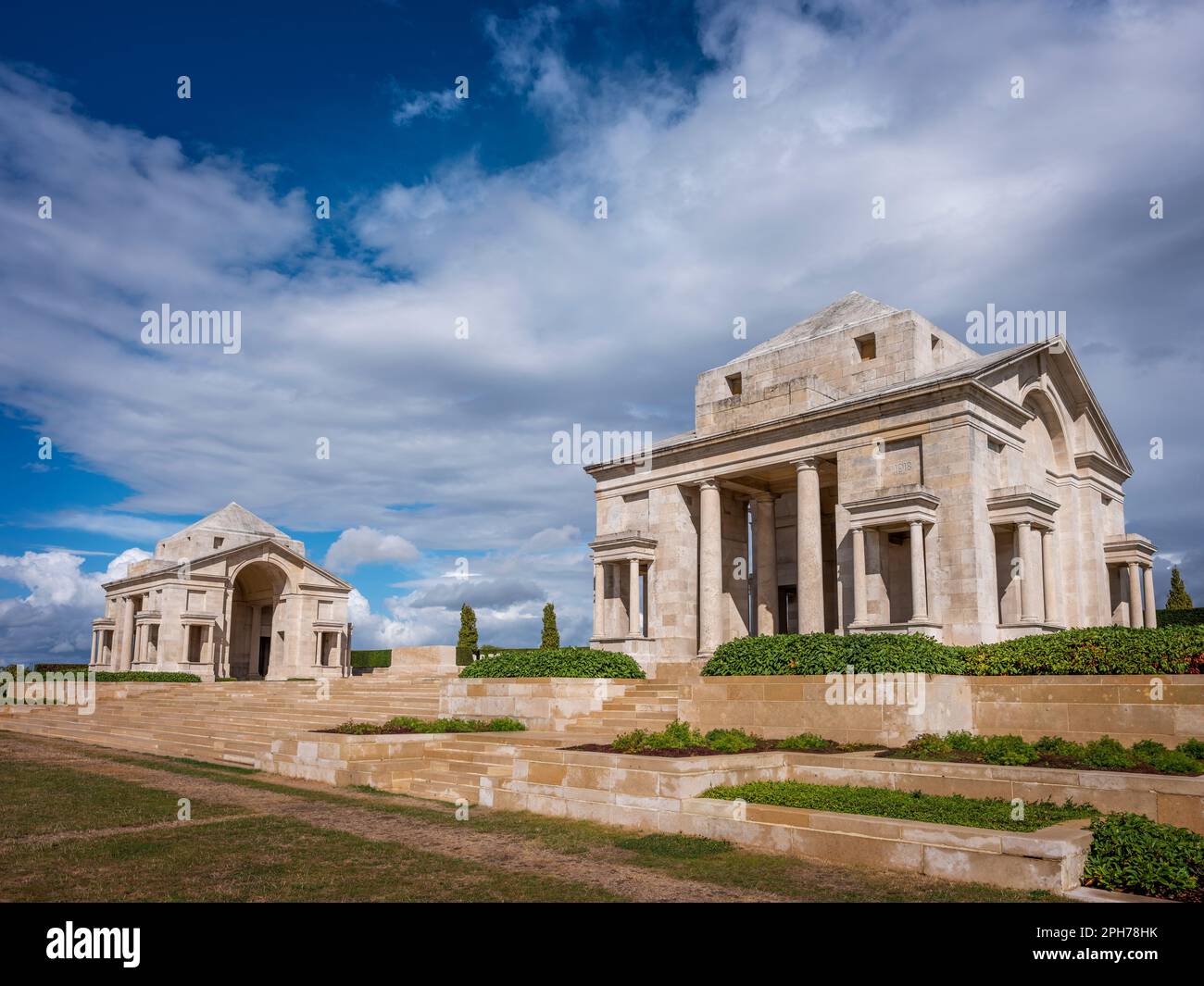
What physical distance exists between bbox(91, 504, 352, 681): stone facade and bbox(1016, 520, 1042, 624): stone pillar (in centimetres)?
4535

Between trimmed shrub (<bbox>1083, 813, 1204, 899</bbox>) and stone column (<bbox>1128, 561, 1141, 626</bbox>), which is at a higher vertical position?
stone column (<bbox>1128, 561, 1141, 626</bbox>)

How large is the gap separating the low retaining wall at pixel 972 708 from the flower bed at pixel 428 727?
4.60 m

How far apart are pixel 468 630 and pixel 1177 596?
3988cm

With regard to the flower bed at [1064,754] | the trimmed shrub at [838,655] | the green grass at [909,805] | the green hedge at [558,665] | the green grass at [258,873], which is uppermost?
the trimmed shrub at [838,655]

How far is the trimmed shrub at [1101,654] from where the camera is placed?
1546cm

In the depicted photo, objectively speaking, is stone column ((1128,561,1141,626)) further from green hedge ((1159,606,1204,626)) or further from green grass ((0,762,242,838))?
green grass ((0,762,242,838))

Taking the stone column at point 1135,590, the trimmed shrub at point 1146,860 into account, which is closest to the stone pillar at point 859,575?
the stone column at point 1135,590

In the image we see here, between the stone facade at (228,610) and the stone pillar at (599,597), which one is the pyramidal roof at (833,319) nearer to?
the stone pillar at (599,597)

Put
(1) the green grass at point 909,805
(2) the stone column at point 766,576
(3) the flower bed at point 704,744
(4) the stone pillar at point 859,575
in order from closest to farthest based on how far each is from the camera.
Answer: (1) the green grass at point 909,805 < (3) the flower bed at point 704,744 < (4) the stone pillar at point 859,575 < (2) the stone column at point 766,576

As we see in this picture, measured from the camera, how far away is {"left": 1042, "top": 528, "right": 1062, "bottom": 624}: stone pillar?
26.5 m

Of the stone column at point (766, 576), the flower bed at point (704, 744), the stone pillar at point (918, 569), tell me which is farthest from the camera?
the stone column at point (766, 576)

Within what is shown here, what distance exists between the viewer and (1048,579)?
2689 centimetres

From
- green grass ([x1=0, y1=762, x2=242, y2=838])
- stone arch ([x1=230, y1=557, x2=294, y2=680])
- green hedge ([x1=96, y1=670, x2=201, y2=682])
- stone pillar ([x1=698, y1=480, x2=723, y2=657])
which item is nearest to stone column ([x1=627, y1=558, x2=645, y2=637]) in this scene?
stone pillar ([x1=698, y1=480, x2=723, y2=657])
